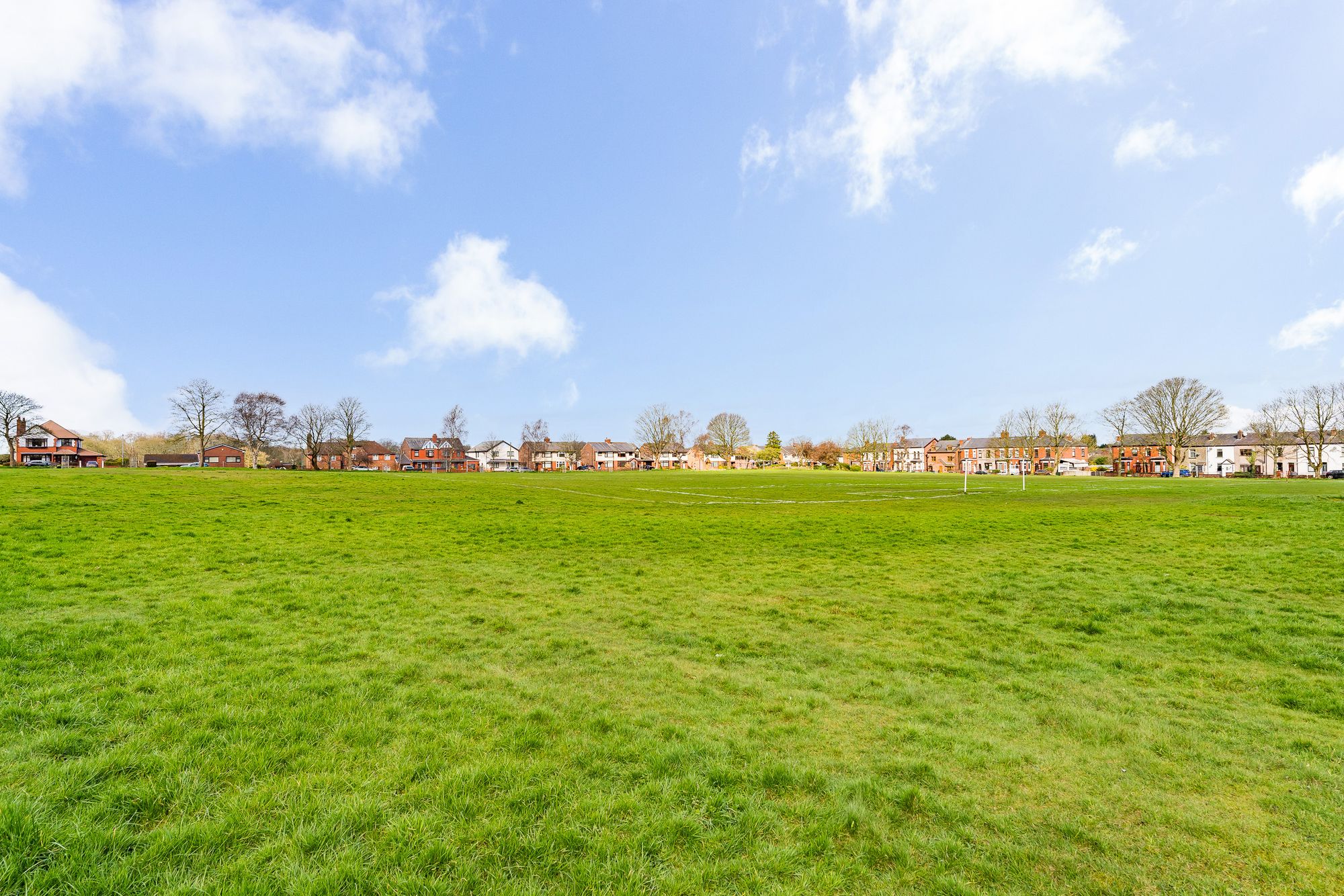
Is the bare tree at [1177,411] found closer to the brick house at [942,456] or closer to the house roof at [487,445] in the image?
the brick house at [942,456]

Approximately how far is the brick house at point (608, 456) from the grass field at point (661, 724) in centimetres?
14591

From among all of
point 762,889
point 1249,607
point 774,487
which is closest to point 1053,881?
point 762,889

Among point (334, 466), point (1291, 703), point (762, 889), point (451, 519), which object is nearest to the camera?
point (762, 889)

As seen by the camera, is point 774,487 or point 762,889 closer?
point 762,889

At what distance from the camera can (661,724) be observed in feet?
21.3

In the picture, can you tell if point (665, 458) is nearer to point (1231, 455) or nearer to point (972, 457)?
point (972, 457)

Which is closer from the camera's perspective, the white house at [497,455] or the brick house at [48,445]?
the brick house at [48,445]

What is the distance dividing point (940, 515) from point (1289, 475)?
129817mm

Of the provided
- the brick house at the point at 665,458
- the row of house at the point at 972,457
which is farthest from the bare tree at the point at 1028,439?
the brick house at the point at 665,458

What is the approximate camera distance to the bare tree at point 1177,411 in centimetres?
9550

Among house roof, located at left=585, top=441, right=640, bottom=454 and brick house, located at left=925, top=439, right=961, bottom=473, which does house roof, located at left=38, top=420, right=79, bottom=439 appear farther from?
brick house, located at left=925, top=439, right=961, bottom=473

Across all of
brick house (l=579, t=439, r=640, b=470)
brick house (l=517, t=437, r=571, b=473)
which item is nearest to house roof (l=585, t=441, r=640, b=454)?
brick house (l=579, t=439, r=640, b=470)

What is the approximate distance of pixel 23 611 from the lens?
9.90 meters

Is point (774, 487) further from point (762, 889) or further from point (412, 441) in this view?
→ point (412, 441)
